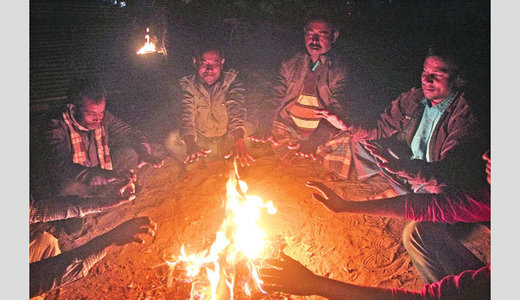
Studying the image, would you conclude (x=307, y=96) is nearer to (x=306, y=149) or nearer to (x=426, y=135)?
(x=306, y=149)

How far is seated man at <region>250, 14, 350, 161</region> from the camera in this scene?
6.50 m

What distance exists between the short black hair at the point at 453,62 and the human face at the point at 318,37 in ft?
4.75

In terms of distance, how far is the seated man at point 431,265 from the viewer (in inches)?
192

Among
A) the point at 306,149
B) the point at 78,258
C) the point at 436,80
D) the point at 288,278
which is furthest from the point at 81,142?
the point at 436,80

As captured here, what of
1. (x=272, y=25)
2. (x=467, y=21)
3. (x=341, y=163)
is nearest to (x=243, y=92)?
(x=272, y=25)

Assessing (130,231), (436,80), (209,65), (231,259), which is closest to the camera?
(231,259)

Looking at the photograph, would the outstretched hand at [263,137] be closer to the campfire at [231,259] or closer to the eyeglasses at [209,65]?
the campfire at [231,259]

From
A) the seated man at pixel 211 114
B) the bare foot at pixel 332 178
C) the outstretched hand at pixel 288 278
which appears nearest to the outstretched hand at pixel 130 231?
the seated man at pixel 211 114

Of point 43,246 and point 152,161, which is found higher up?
point 152,161

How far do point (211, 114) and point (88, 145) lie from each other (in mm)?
1907

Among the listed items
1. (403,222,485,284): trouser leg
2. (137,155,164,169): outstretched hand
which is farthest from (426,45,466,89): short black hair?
(137,155,164,169): outstretched hand

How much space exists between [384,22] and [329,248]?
10.6 ft

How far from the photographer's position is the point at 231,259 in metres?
5.35

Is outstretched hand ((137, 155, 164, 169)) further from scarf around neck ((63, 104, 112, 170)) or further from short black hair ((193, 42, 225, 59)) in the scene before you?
short black hair ((193, 42, 225, 59))
